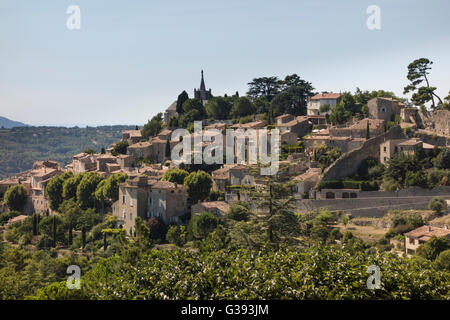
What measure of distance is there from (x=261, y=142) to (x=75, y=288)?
3388cm

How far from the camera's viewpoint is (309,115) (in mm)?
59844

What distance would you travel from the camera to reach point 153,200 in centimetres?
4447

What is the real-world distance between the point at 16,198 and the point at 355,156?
3741 centimetres

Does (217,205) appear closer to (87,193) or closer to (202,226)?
(202,226)

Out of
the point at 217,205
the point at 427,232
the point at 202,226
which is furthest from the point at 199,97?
the point at 427,232

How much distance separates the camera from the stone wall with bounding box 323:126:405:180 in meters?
43.2

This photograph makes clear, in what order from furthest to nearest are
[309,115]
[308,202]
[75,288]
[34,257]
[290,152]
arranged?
[309,115] → [290,152] → [34,257] → [308,202] → [75,288]

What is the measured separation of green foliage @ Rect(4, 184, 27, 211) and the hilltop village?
0.11 meters

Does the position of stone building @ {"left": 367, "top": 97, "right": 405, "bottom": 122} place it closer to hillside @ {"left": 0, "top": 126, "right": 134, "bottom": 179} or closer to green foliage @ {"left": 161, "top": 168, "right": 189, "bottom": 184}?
green foliage @ {"left": 161, "top": 168, "right": 189, "bottom": 184}

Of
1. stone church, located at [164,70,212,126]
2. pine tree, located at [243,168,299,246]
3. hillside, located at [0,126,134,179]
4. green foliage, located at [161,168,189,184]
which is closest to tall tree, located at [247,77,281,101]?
stone church, located at [164,70,212,126]

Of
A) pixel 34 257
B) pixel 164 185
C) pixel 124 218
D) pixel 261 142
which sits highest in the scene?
pixel 261 142
